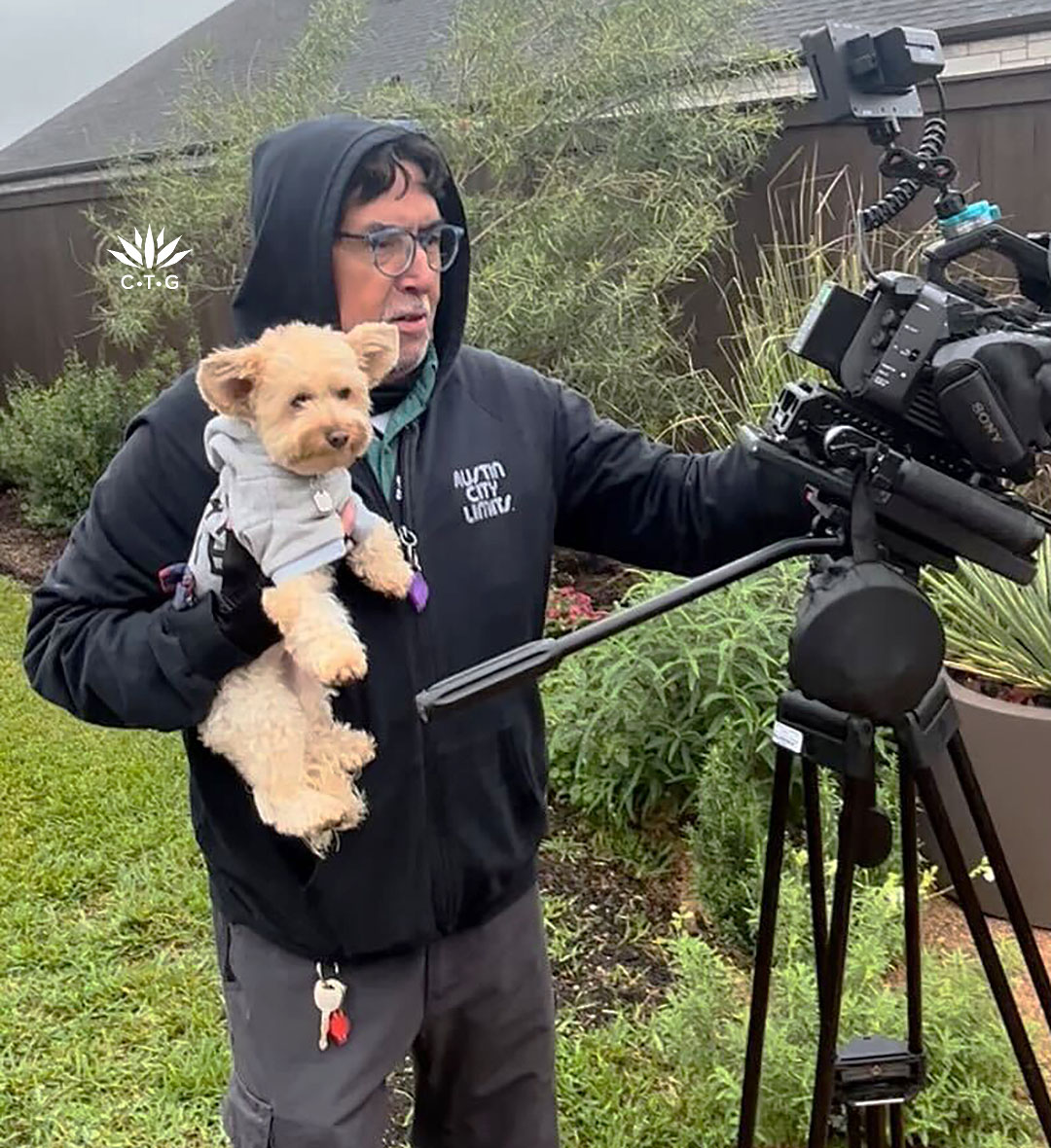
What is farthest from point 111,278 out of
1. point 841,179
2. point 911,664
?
point 911,664

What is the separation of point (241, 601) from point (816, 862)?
0.84 meters

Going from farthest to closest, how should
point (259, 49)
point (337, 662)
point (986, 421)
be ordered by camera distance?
1. point (259, 49)
2. point (337, 662)
3. point (986, 421)

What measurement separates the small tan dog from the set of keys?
0.65ft

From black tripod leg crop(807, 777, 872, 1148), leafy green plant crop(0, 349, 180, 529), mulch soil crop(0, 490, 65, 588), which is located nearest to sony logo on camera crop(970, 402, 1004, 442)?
black tripod leg crop(807, 777, 872, 1148)

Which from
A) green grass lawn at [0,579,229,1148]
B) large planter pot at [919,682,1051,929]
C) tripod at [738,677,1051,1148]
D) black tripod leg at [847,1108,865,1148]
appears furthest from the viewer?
large planter pot at [919,682,1051,929]

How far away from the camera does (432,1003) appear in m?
1.85

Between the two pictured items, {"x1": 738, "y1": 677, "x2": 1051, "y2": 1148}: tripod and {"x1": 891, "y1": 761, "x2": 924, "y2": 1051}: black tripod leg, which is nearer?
{"x1": 738, "y1": 677, "x2": 1051, "y2": 1148}: tripod

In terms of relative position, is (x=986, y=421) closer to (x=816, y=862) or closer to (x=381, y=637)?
(x=816, y=862)

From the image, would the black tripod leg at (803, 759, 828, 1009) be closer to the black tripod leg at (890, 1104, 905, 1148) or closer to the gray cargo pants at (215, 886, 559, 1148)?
the black tripod leg at (890, 1104, 905, 1148)

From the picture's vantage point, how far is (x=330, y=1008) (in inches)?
67.7

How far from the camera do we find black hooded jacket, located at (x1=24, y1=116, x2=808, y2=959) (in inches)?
65.1

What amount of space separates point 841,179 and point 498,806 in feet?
15.1

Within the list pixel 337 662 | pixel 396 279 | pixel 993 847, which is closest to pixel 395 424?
pixel 396 279

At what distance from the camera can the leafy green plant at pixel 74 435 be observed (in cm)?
809
